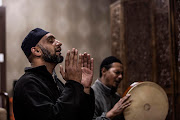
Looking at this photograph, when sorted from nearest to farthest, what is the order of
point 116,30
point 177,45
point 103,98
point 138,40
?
point 103,98 < point 177,45 < point 138,40 < point 116,30

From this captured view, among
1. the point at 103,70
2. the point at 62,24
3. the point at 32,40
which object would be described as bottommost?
the point at 103,70

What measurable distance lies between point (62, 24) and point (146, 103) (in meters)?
3.66

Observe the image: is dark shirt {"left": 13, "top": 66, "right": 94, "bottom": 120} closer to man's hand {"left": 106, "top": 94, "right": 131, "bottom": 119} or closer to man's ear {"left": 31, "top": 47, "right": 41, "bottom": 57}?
man's ear {"left": 31, "top": 47, "right": 41, "bottom": 57}

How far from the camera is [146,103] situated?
2.72 m

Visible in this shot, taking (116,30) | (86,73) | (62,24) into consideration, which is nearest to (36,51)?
(86,73)

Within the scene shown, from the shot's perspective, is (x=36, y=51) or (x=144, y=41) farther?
(x=144, y=41)

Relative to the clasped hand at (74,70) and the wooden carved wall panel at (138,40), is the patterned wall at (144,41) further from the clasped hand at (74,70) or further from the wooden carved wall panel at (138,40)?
the clasped hand at (74,70)

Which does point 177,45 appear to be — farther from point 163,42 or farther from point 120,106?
point 120,106

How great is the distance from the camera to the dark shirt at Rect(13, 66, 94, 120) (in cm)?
170

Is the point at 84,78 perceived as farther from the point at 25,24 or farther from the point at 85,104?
the point at 25,24

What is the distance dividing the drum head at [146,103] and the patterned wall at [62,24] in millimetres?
3301

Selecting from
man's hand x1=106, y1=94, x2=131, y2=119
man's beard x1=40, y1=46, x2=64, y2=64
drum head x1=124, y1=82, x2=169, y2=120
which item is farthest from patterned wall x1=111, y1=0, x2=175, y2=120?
man's beard x1=40, y1=46, x2=64, y2=64

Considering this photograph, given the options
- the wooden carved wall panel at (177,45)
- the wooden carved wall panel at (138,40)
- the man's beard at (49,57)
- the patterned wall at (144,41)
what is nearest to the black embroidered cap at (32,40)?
the man's beard at (49,57)

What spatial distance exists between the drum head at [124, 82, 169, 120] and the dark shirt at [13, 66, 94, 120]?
3.02ft
